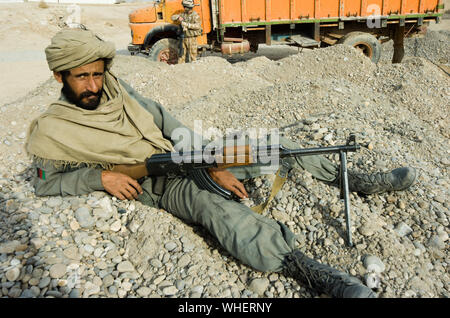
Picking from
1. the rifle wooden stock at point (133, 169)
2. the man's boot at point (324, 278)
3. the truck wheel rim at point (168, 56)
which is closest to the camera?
the man's boot at point (324, 278)

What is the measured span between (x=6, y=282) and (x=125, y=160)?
105 cm

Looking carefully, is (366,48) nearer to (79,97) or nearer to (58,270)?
(79,97)

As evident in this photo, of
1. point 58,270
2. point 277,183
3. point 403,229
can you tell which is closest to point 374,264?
point 403,229

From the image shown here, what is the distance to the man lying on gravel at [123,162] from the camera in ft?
6.82

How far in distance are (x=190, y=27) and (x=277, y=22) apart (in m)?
2.42

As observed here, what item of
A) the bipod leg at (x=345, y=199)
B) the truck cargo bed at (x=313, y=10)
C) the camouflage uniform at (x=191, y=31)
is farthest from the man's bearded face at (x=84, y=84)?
the truck cargo bed at (x=313, y=10)

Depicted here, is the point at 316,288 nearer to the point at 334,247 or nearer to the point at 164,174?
the point at 334,247

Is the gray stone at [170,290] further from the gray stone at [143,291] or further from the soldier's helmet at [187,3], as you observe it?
the soldier's helmet at [187,3]

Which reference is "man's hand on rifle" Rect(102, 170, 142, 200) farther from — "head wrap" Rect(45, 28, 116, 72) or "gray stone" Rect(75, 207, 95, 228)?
"head wrap" Rect(45, 28, 116, 72)

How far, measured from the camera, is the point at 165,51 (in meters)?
9.14

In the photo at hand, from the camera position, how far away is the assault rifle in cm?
225

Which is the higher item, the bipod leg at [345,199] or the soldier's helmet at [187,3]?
the soldier's helmet at [187,3]

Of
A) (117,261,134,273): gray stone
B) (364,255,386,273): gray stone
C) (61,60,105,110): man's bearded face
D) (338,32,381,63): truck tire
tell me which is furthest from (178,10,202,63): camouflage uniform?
(364,255,386,273): gray stone

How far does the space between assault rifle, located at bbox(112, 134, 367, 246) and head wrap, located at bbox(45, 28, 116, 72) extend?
784 millimetres
